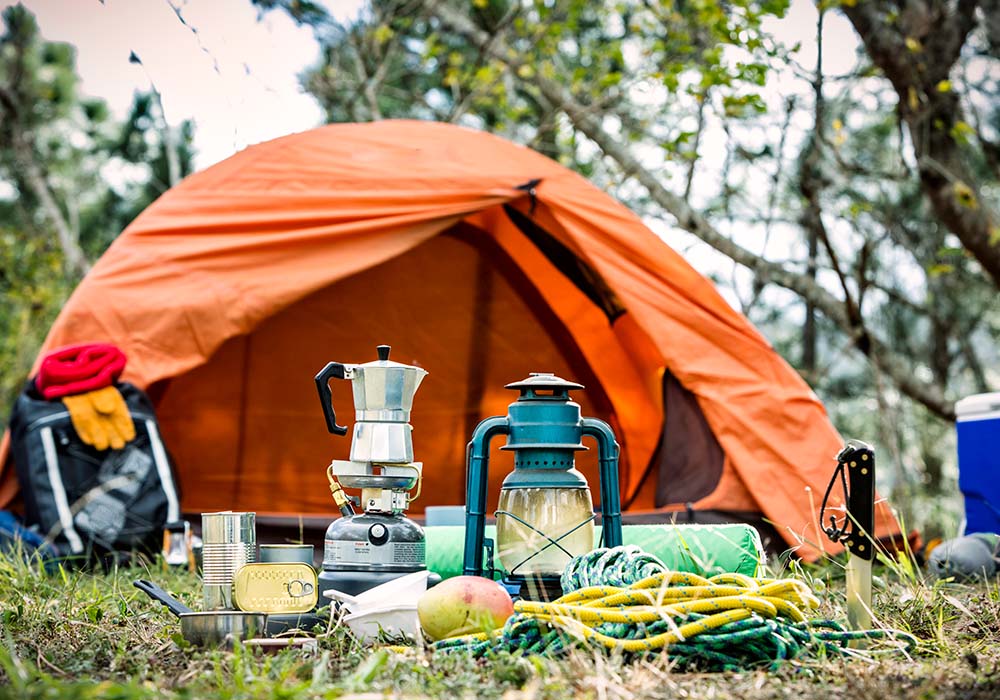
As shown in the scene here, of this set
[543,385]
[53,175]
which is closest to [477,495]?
[543,385]

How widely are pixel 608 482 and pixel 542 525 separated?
129 mm

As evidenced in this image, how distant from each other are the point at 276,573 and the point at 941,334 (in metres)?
6.63

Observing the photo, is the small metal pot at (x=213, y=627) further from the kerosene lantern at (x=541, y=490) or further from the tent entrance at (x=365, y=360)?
the tent entrance at (x=365, y=360)

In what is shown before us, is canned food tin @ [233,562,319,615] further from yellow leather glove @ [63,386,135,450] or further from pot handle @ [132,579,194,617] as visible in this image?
yellow leather glove @ [63,386,135,450]

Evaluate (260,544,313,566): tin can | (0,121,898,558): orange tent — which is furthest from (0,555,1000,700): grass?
(0,121,898,558): orange tent

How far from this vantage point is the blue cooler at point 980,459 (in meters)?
2.82

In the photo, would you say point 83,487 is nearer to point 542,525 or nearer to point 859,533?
point 542,525

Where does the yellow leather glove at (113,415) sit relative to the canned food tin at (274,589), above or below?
above

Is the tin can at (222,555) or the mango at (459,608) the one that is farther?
the tin can at (222,555)

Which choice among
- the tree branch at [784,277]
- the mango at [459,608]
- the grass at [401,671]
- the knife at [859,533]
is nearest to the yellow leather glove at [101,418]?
the grass at [401,671]

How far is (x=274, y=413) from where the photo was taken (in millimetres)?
3982

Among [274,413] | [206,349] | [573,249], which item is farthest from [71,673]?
[274,413]

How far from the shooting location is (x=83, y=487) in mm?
2980

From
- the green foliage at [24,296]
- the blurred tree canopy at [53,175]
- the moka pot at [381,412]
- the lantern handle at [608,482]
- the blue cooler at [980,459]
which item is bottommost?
the blue cooler at [980,459]
